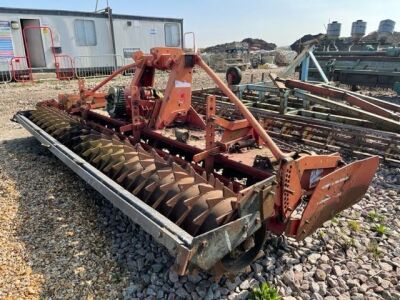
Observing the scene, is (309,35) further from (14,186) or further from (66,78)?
(14,186)

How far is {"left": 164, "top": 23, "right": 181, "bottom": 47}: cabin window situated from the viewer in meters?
21.1

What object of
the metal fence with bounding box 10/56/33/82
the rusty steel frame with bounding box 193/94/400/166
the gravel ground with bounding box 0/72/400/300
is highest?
the metal fence with bounding box 10/56/33/82

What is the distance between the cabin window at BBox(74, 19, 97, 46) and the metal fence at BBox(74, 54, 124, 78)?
0.73 m

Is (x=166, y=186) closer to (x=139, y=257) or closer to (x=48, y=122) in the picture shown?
(x=139, y=257)

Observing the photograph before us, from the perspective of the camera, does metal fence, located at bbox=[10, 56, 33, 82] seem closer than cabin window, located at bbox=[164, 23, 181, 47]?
Yes

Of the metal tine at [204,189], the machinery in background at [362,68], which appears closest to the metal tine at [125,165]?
the metal tine at [204,189]

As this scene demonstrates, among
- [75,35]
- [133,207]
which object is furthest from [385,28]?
[133,207]

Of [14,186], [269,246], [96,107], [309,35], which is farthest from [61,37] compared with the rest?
[309,35]

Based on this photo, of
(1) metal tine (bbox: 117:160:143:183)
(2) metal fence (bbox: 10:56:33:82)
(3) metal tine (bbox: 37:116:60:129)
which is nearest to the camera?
(1) metal tine (bbox: 117:160:143:183)

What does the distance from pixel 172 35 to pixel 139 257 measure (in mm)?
19986

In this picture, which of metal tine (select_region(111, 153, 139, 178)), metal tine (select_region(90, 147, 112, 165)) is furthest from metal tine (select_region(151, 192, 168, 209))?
metal tine (select_region(90, 147, 112, 165))

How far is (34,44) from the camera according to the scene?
59.2 ft

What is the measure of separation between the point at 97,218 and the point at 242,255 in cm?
188

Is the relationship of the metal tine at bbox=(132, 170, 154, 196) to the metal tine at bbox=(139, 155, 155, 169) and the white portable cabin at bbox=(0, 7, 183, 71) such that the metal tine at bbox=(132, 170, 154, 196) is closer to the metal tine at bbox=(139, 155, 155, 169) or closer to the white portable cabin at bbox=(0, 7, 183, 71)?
the metal tine at bbox=(139, 155, 155, 169)
